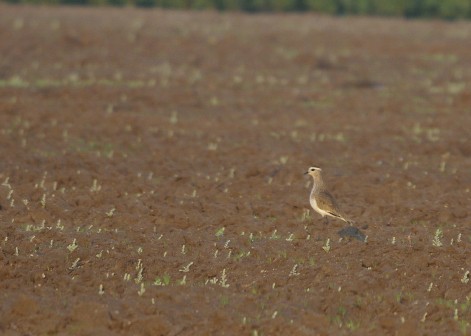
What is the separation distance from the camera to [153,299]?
11.3 meters

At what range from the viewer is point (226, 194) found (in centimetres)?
1736

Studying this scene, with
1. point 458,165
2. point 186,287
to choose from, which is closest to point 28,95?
point 458,165

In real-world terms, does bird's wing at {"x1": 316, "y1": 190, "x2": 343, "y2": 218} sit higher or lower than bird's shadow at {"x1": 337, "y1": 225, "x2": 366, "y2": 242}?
higher

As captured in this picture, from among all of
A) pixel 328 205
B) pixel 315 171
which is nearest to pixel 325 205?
pixel 328 205

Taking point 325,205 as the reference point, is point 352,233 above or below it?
below

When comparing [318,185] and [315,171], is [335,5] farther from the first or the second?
[318,185]

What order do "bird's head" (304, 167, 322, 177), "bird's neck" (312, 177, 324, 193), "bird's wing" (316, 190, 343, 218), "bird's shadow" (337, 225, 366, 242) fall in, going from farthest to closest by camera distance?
"bird's head" (304, 167, 322, 177), "bird's neck" (312, 177, 324, 193), "bird's wing" (316, 190, 343, 218), "bird's shadow" (337, 225, 366, 242)

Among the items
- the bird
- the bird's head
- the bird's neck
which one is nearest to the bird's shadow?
the bird

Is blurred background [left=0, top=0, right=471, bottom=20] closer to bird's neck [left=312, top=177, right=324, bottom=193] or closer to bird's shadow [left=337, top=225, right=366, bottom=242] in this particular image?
bird's neck [left=312, top=177, right=324, bottom=193]

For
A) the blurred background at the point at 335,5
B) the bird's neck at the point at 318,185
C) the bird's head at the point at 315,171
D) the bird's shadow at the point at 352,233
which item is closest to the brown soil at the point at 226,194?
the bird's shadow at the point at 352,233

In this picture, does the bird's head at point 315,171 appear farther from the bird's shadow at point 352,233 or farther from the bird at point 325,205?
the bird's shadow at point 352,233

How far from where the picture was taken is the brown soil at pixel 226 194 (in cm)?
1135

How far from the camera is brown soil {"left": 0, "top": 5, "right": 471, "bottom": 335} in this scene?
447 inches

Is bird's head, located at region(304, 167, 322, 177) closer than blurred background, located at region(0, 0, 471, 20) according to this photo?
Yes
